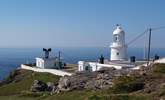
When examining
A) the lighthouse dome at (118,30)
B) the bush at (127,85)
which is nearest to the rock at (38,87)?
the bush at (127,85)

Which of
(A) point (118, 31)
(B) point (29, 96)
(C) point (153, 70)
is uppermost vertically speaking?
(A) point (118, 31)

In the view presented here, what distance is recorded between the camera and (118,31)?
5838 cm

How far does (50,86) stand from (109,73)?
8291mm

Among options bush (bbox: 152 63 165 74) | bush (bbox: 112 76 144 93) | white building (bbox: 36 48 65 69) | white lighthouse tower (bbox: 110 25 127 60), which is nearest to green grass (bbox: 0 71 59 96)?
white building (bbox: 36 48 65 69)

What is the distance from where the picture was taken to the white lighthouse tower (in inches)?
2286

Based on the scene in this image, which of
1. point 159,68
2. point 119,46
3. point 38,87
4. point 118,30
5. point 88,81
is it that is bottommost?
point 38,87

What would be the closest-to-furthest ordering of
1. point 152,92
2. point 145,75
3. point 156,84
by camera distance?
point 152,92
point 156,84
point 145,75

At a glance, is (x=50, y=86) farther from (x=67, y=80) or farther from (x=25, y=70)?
(x=25, y=70)

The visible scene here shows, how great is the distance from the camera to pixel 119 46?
57844 mm

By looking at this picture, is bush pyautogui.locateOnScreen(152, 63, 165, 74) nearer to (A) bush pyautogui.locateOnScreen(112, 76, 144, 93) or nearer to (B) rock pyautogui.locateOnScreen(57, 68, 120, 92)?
(A) bush pyautogui.locateOnScreen(112, 76, 144, 93)

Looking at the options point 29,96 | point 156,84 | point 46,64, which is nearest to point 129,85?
point 156,84

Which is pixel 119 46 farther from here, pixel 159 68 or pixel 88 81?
pixel 159 68

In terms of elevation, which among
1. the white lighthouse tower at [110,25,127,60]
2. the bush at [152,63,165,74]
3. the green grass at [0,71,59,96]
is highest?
the white lighthouse tower at [110,25,127,60]

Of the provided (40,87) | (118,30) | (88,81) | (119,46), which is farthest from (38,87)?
(118,30)
